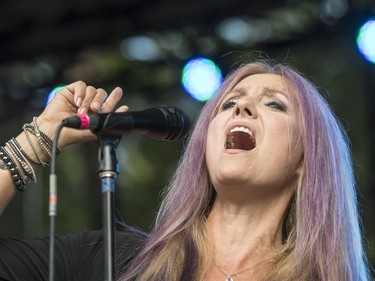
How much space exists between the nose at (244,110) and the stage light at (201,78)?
3.36 metres

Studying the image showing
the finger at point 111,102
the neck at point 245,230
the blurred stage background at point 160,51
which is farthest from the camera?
the blurred stage background at point 160,51

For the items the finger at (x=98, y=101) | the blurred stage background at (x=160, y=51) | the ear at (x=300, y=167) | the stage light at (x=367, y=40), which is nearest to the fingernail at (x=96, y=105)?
the finger at (x=98, y=101)

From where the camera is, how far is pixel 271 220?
286 centimetres

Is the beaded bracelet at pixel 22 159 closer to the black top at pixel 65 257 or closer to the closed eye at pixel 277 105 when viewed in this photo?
the black top at pixel 65 257

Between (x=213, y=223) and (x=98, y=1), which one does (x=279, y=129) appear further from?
(x=98, y=1)

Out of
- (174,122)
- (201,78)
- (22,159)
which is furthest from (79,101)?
(201,78)

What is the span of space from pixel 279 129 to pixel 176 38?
13.0 feet

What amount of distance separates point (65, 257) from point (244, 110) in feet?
2.26

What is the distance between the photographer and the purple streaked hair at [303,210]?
2.70 metres

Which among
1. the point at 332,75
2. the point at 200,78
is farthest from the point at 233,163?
the point at 332,75

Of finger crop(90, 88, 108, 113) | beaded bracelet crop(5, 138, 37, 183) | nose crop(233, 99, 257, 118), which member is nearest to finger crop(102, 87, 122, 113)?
finger crop(90, 88, 108, 113)

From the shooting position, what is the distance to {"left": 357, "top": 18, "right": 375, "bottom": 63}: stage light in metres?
5.76

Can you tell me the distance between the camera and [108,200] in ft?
6.91

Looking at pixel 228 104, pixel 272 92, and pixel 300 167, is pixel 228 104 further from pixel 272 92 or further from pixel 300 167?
pixel 300 167
